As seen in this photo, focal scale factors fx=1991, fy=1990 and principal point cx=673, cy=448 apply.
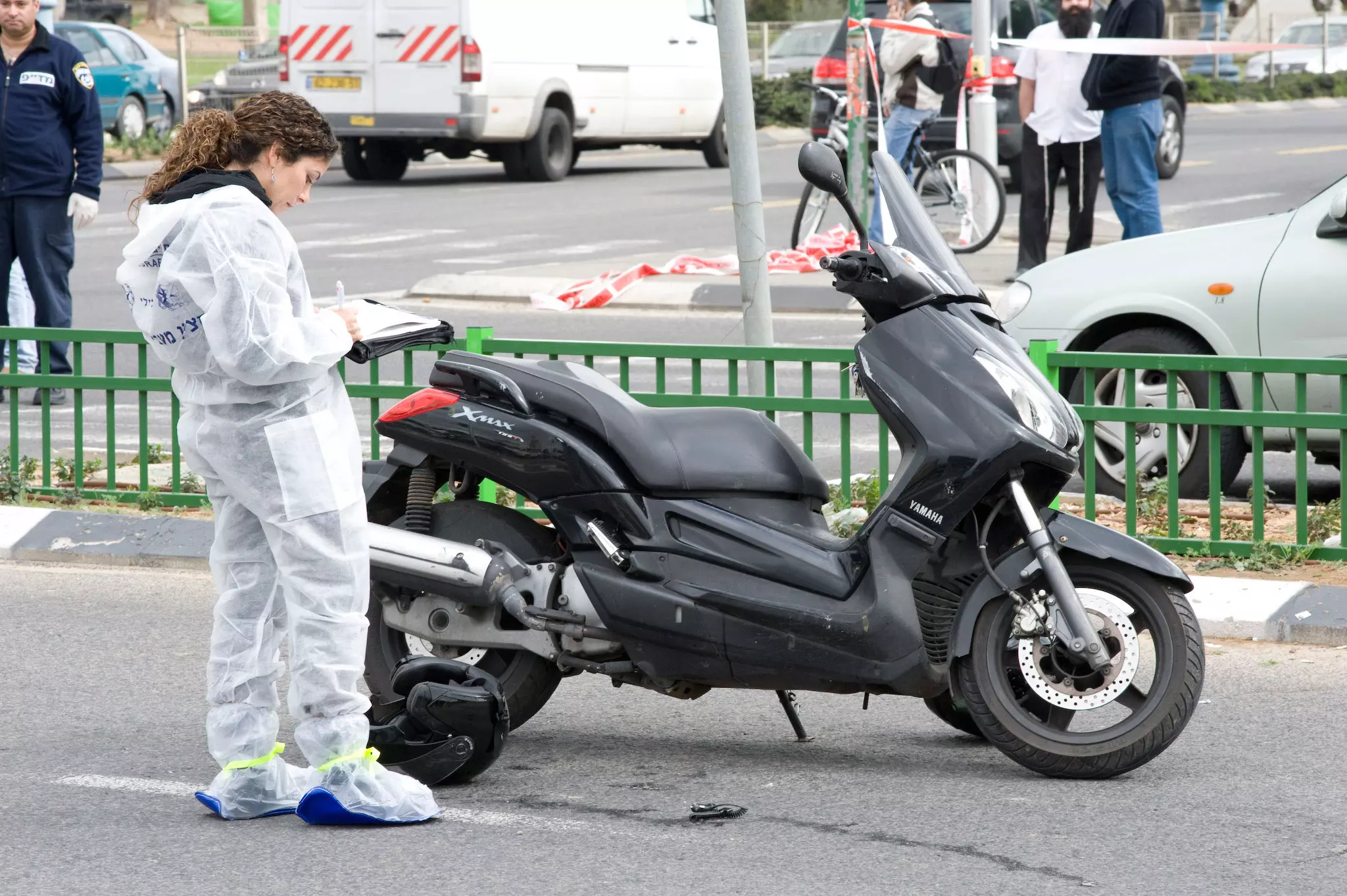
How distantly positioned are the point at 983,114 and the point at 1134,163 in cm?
358

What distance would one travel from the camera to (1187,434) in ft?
26.2

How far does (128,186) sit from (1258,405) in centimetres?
1968

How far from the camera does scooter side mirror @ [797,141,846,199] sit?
183 inches

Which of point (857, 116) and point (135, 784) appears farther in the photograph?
point (857, 116)

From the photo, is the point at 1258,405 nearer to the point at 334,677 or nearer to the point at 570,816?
the point at 570,816

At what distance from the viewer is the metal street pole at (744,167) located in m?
7.82

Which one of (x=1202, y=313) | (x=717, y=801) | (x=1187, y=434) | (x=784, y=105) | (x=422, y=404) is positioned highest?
(x=784, y=105)

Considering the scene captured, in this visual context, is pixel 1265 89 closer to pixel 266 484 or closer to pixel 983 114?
pixel 983 114

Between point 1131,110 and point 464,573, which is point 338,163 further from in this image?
point 464,573

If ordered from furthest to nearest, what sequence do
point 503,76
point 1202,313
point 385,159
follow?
point 385,159
point 503,76
point 1202,313

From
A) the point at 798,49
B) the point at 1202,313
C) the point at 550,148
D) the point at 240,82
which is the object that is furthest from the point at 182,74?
the point at 1202,313

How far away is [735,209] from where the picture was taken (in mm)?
7914

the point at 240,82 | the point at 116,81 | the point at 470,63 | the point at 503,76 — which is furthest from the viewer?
the point at 116,81

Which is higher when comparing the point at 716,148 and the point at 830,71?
the point at 830,71
